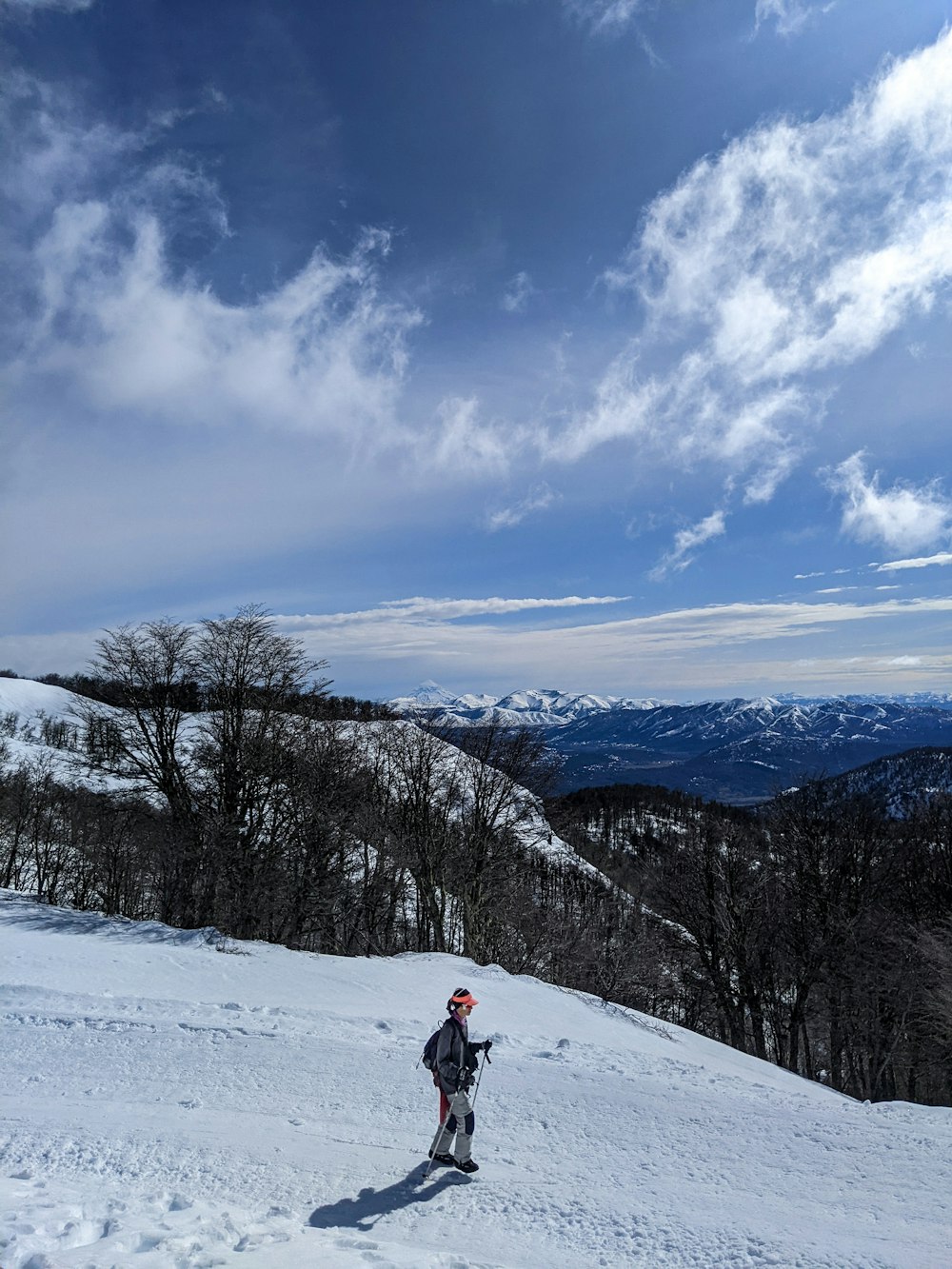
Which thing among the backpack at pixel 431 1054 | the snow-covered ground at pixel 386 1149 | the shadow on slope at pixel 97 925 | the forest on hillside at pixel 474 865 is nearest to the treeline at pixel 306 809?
the forest on hillside at pixel 474 865

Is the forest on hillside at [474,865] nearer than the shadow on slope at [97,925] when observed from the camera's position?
No

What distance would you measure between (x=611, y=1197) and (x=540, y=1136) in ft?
4.76

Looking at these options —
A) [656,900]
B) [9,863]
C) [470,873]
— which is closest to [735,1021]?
[656,900]

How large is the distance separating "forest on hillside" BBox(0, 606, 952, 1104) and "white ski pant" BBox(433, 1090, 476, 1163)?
1098 cm

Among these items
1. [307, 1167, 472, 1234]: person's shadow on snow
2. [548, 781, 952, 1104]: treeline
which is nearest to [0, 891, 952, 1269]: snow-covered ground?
[307, 1167, 472, 1234]: person's shadow on snow

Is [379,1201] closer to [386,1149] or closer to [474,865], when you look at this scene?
[386,1149]

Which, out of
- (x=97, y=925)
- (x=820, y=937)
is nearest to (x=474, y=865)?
(x=97, y=925)

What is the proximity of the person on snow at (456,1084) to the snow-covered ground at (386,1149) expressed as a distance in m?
0.18

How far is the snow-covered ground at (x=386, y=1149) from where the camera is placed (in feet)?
17.0

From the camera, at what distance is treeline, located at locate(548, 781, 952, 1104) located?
2933cm

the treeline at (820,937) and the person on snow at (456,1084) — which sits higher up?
the person on snow at (456,1084)

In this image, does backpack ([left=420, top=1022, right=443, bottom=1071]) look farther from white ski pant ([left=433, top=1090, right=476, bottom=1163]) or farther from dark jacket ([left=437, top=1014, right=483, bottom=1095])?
white ski pant ([left=433, top=1090, right=476, bottom=1163])

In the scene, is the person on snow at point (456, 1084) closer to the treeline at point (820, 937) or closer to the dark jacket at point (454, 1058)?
the dark jacket at point (454, 1058)

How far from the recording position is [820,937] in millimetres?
31766
